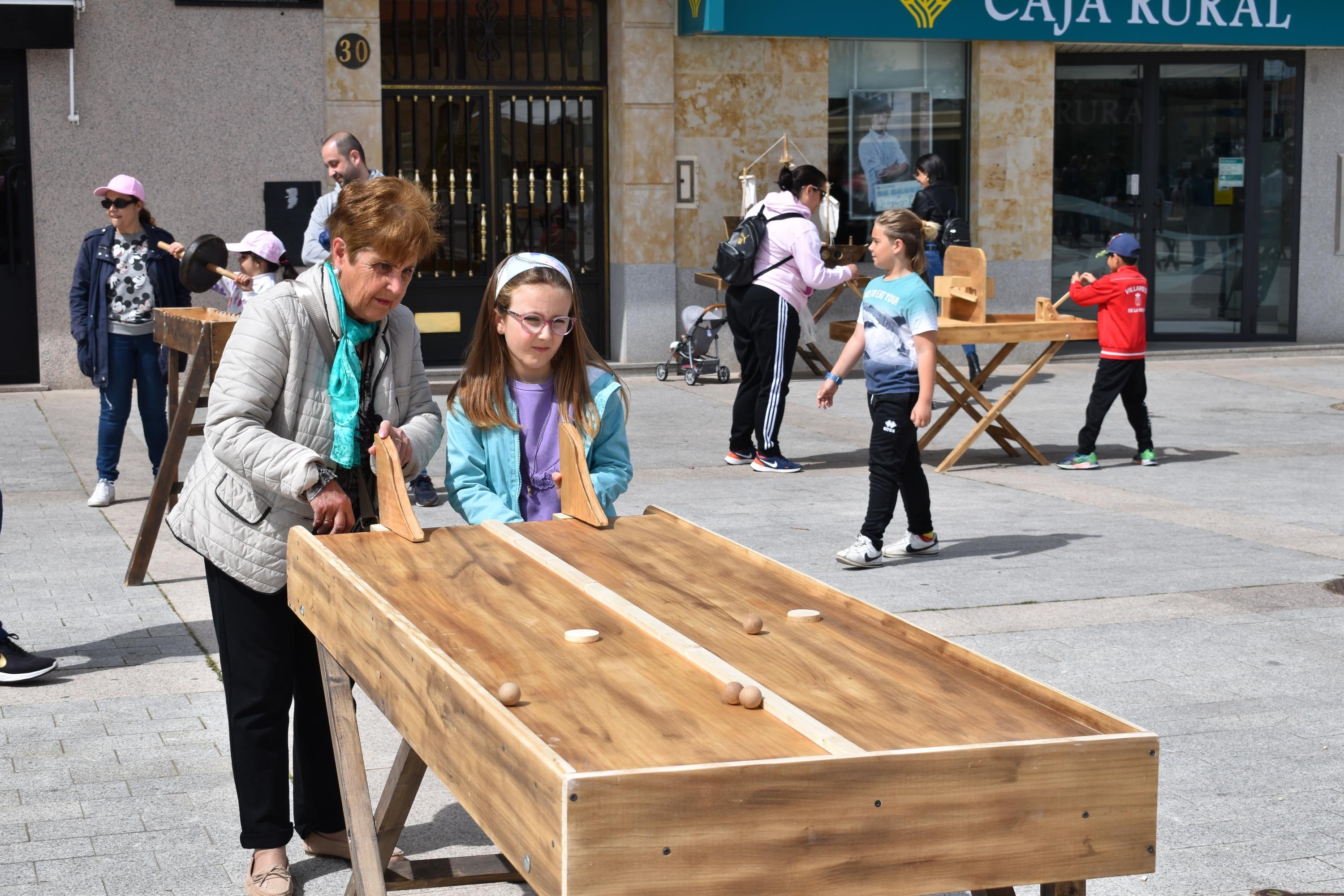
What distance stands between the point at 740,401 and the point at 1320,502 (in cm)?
350

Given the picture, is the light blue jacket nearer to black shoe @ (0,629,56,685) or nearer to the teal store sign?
black shoe @ (0,629,56,685)

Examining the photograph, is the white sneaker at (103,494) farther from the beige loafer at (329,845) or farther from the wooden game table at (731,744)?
the wooden game table at (731,744)

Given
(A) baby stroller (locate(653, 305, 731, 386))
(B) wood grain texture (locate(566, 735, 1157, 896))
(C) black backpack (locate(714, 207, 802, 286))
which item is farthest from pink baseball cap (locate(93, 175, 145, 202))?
(B) wood grain texture (locate(566, 735, 1157, 896))

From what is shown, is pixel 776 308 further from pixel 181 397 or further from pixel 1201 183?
pixel 1201 183

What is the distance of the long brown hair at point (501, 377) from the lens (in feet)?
12.9

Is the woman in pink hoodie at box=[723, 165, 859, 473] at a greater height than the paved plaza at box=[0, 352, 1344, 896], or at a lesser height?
greater

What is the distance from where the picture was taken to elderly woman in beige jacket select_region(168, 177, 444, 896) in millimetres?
3531

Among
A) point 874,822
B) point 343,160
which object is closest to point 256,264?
point 343,160

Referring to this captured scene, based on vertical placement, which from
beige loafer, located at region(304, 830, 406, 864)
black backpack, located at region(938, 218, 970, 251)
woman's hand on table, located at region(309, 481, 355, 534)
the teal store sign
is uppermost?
the teal store sign

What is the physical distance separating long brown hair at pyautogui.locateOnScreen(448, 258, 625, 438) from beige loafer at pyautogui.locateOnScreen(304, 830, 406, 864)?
1117mm

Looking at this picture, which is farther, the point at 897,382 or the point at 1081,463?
the point at 1081,463

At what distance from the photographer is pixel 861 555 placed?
7.27 m

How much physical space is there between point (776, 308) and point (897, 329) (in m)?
2.67

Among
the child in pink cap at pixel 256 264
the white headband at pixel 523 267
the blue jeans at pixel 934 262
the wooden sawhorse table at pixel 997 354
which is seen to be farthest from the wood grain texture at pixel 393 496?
the blue jeans at pixel 934 262
